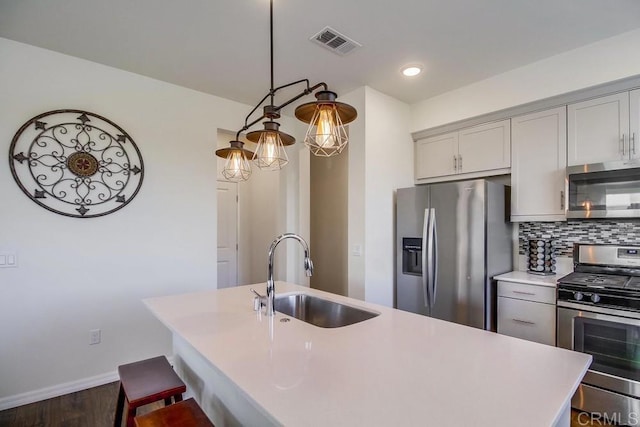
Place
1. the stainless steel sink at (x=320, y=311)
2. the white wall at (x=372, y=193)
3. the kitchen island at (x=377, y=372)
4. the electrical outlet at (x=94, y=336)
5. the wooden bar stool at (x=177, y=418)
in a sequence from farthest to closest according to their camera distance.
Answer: the white wall at (x=372, y=193) < the electrical outlet at (x=94, y=336) < the stainless steel sink at (x=320, y=311) < the wooden bar stool at (x=177, y=418) < the kitchen island at (x=377, y=372)

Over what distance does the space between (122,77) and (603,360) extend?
418 centimetres

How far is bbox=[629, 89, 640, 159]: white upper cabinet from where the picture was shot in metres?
2.27

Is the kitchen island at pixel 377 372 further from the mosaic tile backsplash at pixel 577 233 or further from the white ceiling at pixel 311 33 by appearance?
the mosaic tile backsplash at pixel 577 233

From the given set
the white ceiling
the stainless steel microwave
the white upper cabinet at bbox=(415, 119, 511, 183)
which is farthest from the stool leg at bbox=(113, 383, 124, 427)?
the stainless steel microwave

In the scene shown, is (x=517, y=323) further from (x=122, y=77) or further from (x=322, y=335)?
(x=122, y=77)

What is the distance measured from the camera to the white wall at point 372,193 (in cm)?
304

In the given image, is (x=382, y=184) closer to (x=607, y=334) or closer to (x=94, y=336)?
(x=607, y=334)

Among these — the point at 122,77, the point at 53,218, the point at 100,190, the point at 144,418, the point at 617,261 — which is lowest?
the point at 144,418

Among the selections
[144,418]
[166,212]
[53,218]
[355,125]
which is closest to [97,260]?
[53,218]

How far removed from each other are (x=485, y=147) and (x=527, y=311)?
1.47 m

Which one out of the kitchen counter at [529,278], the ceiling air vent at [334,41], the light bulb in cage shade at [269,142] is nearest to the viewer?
the light bulb in cage shade at [269,142]

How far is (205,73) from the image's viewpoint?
112 inches

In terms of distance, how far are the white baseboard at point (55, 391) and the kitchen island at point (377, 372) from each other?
4.76 ft

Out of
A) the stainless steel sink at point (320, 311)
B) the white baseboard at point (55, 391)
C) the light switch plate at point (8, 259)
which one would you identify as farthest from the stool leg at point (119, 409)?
the light switch plate at point (8, 259)
